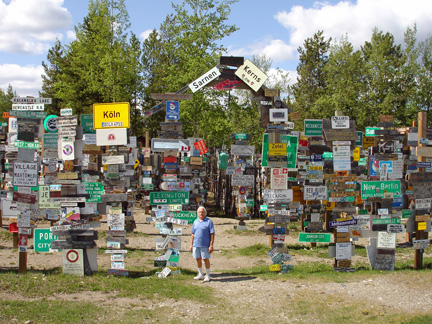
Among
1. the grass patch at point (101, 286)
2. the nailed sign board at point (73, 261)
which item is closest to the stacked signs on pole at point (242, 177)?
the grass patch at point (101, 286)

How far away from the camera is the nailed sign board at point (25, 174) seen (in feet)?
29.7

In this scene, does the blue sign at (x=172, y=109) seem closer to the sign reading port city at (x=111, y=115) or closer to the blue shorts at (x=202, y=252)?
the sign reading port city at (x=111, y=115)

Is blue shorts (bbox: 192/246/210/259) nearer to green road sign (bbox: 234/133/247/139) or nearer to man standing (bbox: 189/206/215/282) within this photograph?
man standing (bbox: 189/206/215/282)

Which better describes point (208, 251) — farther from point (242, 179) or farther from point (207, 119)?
point (207, 119)

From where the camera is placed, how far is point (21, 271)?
8.99 m

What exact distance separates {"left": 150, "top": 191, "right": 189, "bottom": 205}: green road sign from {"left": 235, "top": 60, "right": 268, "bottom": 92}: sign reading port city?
3.00 m

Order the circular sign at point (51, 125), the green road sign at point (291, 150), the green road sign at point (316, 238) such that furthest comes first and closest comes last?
the circular sign at point (51, 125)
the green road sign at point (316, 238)
the green road sign at point (291, 150)

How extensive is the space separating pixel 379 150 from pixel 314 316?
5.05 m

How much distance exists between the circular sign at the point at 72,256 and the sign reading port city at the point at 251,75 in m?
5.49

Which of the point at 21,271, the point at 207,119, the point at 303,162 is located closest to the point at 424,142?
the point at 303,162

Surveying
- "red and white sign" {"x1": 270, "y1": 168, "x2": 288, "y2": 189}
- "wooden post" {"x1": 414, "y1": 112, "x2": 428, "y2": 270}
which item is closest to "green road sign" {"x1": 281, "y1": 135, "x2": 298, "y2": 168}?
"red and white sign" {"x1": 270, "y1": 168, "x2": 288, "y2": 189}

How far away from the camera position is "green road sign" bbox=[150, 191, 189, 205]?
31.2 feet

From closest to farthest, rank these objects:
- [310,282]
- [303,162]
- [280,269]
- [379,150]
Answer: [310,282], [280,269], [379,150], [303,162]

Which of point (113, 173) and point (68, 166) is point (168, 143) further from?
point (68, 166)
